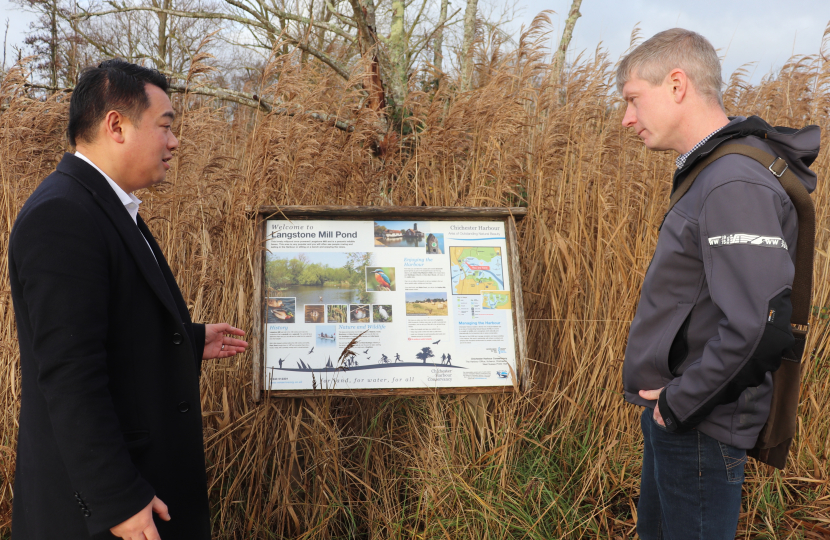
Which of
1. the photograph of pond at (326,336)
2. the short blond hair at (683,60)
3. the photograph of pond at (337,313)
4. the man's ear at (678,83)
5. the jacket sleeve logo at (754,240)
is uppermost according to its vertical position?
the short blond hair at (683,60)

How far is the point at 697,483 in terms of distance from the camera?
1.51 m

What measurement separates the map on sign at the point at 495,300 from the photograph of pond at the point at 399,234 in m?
0.41

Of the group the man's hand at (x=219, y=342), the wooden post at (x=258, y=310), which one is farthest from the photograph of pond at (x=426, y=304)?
the man's hand at (x=219, y=342)

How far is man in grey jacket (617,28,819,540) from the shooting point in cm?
130

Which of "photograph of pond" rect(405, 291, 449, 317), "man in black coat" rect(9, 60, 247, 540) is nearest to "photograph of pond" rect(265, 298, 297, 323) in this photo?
"photograph of pond" rect(405, 291, 449, 317)

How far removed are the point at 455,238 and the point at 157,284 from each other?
1617 mm

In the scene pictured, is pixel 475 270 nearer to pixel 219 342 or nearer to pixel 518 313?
pixel 518 313

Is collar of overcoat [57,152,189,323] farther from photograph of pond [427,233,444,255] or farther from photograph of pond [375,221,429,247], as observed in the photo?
photograph of pond [427,233,444,255]

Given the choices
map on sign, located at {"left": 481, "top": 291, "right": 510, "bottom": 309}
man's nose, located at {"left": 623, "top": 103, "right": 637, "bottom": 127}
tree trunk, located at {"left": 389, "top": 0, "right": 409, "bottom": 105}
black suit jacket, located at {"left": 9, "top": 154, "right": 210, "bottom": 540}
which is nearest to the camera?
black suit jacket, located at {"left": 9, "top": 154, "right": 210, "bottom": 540}

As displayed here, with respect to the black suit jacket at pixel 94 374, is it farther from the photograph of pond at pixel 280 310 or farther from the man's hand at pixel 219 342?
the photograph of pond at pixel 280 310

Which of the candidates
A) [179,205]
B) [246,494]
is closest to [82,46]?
[179,205]

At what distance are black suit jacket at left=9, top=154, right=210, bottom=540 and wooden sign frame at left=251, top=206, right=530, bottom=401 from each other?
88 cm

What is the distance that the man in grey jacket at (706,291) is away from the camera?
1.30 m

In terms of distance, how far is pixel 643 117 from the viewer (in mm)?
1642
